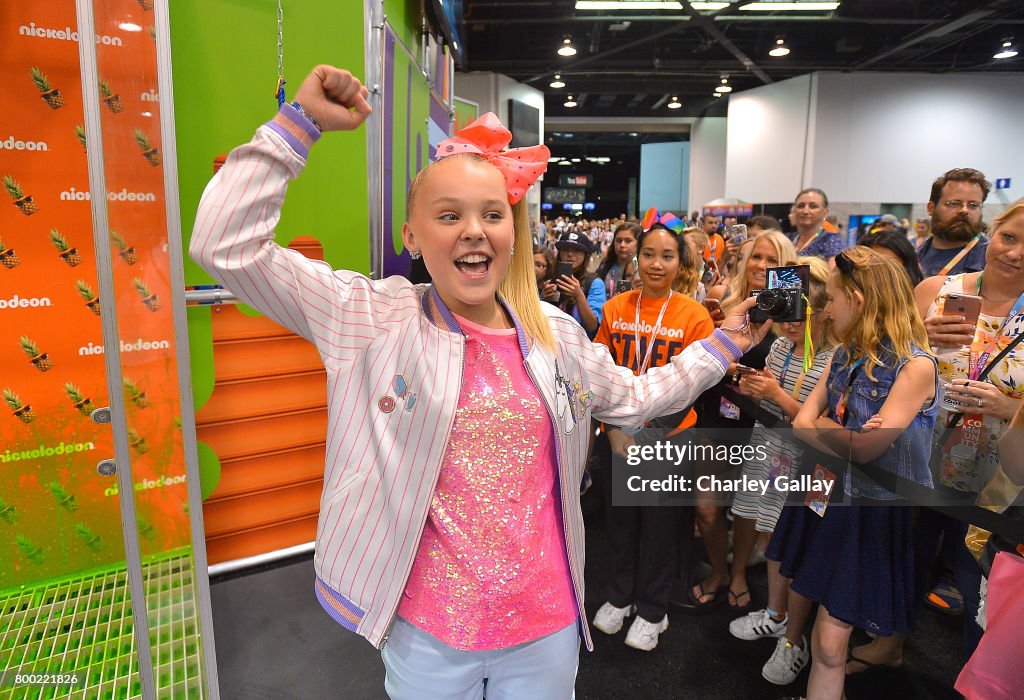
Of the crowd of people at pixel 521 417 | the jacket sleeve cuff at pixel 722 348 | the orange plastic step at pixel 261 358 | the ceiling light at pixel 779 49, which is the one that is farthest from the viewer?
the ceiling light at pixel 779 49

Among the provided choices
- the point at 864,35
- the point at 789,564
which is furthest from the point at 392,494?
the point at 864,35

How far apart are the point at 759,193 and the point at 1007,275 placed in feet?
38.6

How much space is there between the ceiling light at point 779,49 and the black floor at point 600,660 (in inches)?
398

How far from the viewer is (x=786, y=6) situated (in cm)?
852

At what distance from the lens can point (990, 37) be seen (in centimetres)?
984

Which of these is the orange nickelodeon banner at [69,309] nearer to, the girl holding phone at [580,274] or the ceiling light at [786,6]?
the girl holding phone at [580,274]

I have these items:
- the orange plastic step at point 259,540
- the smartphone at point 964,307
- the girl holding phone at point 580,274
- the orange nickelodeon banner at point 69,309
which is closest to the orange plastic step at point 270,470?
the orange plastic step at point 259,540

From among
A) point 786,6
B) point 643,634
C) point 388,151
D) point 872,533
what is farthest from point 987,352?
point 786,6

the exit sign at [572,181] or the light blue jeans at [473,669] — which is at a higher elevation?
the exit sign at [572,181]

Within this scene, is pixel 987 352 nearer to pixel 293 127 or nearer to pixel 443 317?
pixel 443 317

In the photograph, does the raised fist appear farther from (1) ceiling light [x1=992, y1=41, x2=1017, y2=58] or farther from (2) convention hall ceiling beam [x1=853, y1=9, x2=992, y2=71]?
(1) ceiling light [x1=992, y1=41, x2=1017, y2=58]

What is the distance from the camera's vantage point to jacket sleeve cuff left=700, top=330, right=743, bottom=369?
4.75ft

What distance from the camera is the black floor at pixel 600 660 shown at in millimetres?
2283

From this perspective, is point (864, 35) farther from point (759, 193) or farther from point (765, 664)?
point (765, 664)
